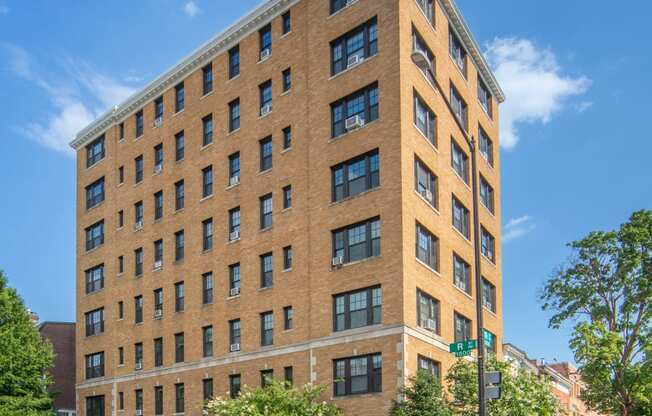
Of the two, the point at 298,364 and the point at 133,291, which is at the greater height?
the point at 133,291

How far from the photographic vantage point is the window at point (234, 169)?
50.5 metres

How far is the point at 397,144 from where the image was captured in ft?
136

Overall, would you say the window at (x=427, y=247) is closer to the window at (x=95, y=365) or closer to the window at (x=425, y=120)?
the window at (x=425, y=120)

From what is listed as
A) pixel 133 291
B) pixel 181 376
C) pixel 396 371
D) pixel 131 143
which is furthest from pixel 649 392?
pixel 131 143

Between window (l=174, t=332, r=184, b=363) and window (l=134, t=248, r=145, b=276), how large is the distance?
6296 mm

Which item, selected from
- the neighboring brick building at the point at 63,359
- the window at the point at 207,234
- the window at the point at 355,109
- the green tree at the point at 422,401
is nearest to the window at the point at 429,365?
the green tree at the point at 422,401

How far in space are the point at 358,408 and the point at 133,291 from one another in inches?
892

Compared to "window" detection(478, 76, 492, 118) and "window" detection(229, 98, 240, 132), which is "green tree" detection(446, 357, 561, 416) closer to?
"window" detection(229, 98, 240, 132)

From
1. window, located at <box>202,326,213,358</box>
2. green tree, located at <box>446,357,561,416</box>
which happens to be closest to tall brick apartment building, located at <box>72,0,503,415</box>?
window, located at <box>202,326,213,358</box>

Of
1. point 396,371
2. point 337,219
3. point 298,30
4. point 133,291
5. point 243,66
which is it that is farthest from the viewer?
point 133,291

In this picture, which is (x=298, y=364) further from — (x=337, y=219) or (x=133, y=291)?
(x=133, y=291)

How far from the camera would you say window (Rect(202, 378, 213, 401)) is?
1967 inches

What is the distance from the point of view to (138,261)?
192ft

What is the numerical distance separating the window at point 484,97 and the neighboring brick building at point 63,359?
134 ft
